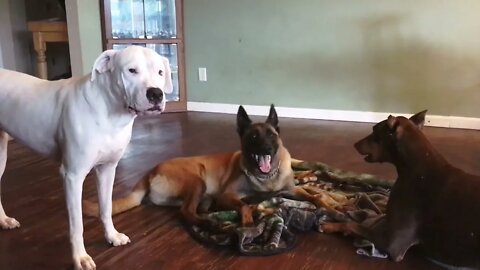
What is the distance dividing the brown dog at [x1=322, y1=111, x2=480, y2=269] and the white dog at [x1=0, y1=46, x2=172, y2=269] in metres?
0.95

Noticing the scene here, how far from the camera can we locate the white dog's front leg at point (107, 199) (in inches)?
83.5

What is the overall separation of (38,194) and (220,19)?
9.53 feet

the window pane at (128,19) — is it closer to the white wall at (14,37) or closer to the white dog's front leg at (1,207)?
the white wall at (14,37)

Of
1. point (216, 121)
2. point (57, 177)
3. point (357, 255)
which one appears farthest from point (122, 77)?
point (216, 121)

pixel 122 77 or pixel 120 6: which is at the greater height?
pixel 120 6

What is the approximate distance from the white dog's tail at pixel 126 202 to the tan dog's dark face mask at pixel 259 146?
21.8 inches

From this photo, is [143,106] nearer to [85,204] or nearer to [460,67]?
[85,204]

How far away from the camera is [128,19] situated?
5113 mm

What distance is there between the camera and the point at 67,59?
655 centimetres

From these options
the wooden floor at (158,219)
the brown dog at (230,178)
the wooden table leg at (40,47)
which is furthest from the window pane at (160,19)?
the brown dog at (230,178)

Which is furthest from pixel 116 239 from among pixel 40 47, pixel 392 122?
pixel 40 47

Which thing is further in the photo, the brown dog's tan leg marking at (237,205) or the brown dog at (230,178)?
the brown dog at (230,178)

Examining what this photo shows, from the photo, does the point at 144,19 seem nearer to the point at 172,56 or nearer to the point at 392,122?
the point at 172,56

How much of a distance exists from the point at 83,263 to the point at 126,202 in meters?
0.64
